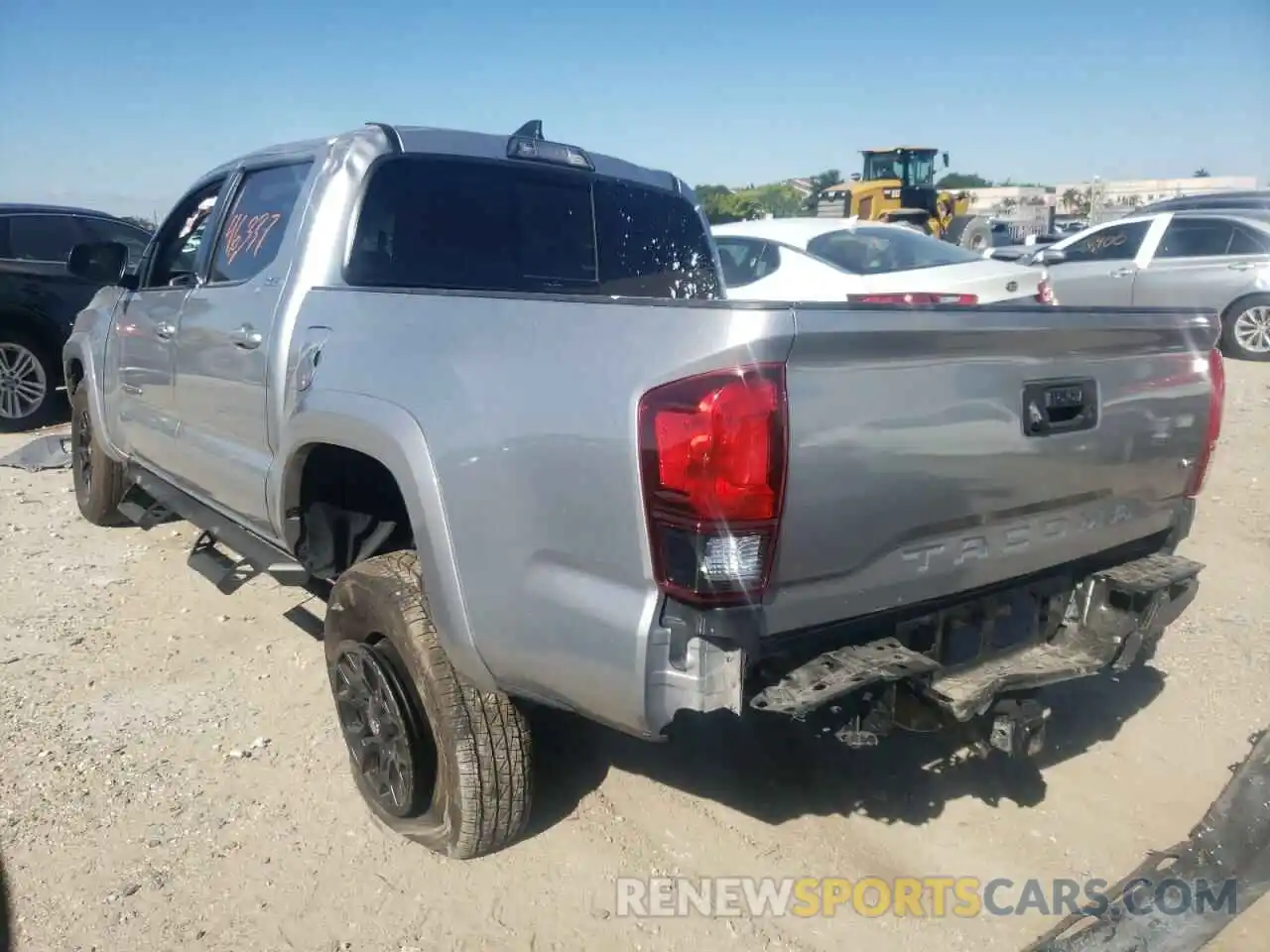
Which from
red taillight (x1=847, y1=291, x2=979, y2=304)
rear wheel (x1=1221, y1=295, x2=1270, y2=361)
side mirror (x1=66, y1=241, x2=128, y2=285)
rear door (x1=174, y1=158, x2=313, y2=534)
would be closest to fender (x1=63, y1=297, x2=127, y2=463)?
side mirror (x1=66, y1=241, x2=128, y2=285)

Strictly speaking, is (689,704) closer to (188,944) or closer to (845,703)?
(845,703)

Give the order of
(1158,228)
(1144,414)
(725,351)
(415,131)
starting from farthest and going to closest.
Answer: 1. (1158,228)
2. (415,131)
3. (1144,414)
4. (725,351)

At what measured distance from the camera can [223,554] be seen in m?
4.16

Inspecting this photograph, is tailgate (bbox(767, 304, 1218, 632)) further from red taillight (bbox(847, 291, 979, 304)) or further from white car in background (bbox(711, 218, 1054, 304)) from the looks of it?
white car in background (bbox(711, 218, 1054, 304))

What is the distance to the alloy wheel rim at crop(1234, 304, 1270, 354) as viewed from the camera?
1088cm

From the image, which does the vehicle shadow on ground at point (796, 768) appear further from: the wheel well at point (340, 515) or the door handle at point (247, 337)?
the door handle at point (247, 337)

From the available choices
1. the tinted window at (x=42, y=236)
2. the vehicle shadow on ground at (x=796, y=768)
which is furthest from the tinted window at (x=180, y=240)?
the tinted window at (x=42, y=236)

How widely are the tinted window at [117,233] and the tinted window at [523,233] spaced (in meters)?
7.18

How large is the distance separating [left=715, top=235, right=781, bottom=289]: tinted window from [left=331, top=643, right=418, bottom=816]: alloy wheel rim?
20.1 feet

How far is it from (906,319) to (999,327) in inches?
11.6

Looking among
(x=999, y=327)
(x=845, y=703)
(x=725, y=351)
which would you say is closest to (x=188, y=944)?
(x=845, y=703)

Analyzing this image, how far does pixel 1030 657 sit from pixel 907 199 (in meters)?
24.5

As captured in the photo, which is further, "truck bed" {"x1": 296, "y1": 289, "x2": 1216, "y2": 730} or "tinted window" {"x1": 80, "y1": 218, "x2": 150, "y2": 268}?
"tinted window" {"x1": 80, "y1": 218, "x2": 150, "y2": 268}

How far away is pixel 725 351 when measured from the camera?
1983 mm
